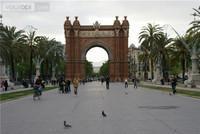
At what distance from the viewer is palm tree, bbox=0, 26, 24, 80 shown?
56397 mm

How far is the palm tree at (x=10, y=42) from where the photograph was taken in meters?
56.4

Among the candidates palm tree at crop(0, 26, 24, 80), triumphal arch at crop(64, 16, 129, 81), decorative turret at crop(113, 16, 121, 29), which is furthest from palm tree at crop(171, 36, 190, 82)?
decorative turret at crop(113, 16, 121, 29)

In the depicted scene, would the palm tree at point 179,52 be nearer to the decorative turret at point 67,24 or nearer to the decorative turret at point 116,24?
the decorative turret at point 116,24

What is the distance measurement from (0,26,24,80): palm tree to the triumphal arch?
46.5 metres

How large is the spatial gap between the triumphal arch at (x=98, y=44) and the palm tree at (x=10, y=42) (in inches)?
1829

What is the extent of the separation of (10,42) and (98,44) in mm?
53341

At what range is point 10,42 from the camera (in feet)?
203

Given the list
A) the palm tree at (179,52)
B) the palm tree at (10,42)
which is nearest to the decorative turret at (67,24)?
the palm tree at (179,52)

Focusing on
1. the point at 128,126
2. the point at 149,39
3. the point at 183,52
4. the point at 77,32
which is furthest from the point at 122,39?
the point at 128,126

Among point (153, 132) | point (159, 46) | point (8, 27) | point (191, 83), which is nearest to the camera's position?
point (153, 132)

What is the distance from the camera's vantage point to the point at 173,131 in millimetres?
11766

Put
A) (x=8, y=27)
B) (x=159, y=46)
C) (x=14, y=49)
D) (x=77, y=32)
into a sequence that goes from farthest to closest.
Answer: (x=77, y=32), (x=159, y=46), (x=8, y=27), (x=14, y=49)

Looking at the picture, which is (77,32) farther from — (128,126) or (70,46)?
(128,126)

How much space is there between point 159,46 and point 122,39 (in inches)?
1476
